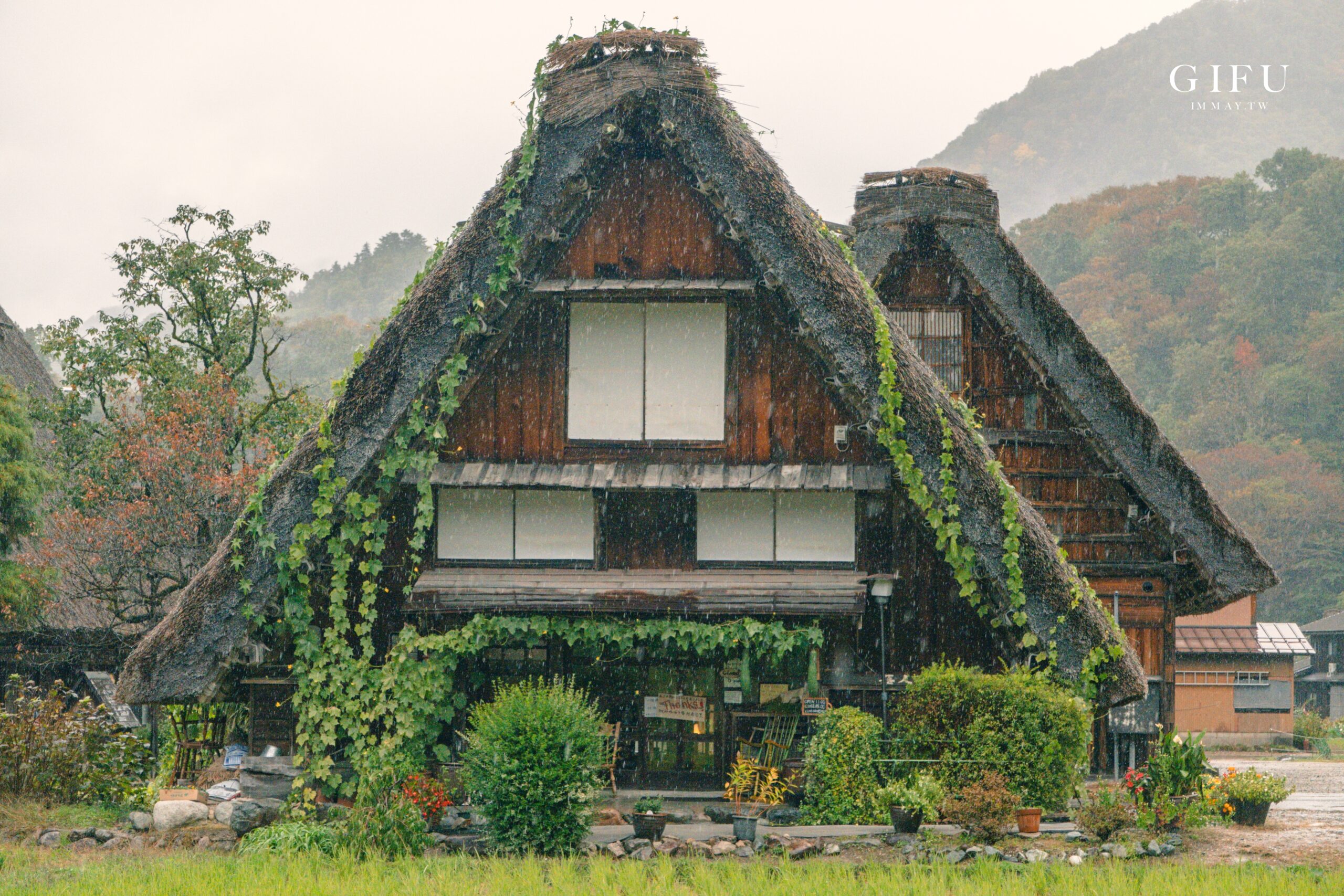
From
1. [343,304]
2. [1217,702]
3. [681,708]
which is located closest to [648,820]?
[681,708]

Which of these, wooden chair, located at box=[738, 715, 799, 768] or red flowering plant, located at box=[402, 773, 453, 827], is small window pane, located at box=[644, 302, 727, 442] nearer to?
wooden chair, located at box=[738, 715, 799, 768]

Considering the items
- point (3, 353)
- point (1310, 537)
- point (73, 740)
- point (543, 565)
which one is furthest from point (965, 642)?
point (1310, 537)

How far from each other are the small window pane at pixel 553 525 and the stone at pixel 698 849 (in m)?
3.74

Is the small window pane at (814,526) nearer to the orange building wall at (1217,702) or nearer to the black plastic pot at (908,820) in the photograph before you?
the black plastic pot at (908,820)

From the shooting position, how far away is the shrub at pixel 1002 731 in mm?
12641

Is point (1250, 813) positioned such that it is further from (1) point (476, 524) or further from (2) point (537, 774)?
(1) point (476, 524)

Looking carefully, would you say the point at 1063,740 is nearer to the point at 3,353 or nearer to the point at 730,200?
the point at 730,200

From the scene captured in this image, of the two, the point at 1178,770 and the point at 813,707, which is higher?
the point at 813,707

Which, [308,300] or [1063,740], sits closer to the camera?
[1063,740]

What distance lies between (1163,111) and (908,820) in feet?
443

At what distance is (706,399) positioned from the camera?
14.5 meters

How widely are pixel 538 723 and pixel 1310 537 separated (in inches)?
1939

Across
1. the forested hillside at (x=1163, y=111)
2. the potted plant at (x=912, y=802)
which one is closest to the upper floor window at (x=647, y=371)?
the potted plant at (x=912, y=802)

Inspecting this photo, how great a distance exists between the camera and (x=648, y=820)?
12.1m
